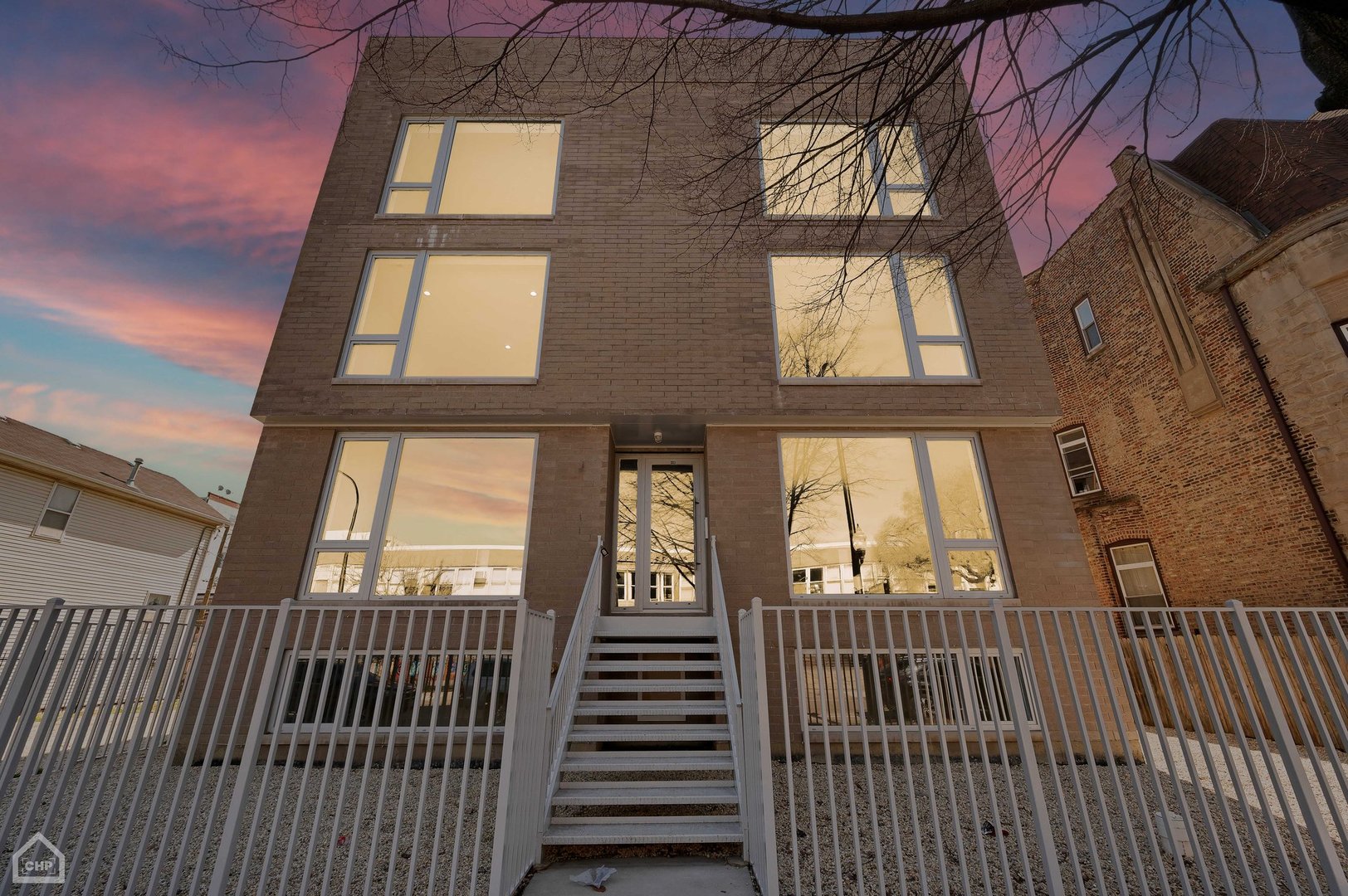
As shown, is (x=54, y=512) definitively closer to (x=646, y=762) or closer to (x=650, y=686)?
(x=650, y=686)

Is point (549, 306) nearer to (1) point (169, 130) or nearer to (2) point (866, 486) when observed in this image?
(1) point (169, 130)

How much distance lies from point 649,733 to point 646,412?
12.9ft

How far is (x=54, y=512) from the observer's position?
1365 centimetres

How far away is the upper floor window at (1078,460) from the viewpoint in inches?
498

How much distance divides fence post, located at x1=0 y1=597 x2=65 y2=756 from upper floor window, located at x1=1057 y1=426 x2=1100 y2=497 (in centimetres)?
1661

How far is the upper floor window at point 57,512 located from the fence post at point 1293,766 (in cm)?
2231

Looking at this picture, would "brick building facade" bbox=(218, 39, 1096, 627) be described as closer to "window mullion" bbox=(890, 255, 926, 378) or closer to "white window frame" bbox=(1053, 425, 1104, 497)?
"window mullion" bbox=(890, 255, 926, 378)

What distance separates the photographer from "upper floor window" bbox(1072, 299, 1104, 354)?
1277cm

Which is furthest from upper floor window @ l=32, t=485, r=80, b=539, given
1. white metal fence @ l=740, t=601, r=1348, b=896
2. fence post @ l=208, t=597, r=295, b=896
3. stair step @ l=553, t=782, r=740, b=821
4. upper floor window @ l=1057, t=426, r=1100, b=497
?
upper floor window @ l=1057, t=426, r=1100, b=497

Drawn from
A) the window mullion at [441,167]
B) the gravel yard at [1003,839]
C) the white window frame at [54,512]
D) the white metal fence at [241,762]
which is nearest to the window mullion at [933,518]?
the gravel yard at [1003,839]

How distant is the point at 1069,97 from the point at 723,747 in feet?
23.8

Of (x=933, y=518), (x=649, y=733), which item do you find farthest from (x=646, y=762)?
(x=933, y=518)

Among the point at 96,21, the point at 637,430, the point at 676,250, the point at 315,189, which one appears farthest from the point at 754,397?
the point at 315,189

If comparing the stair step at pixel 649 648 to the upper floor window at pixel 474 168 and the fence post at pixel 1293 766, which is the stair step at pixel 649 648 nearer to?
the fence post at pixel 1293 766
